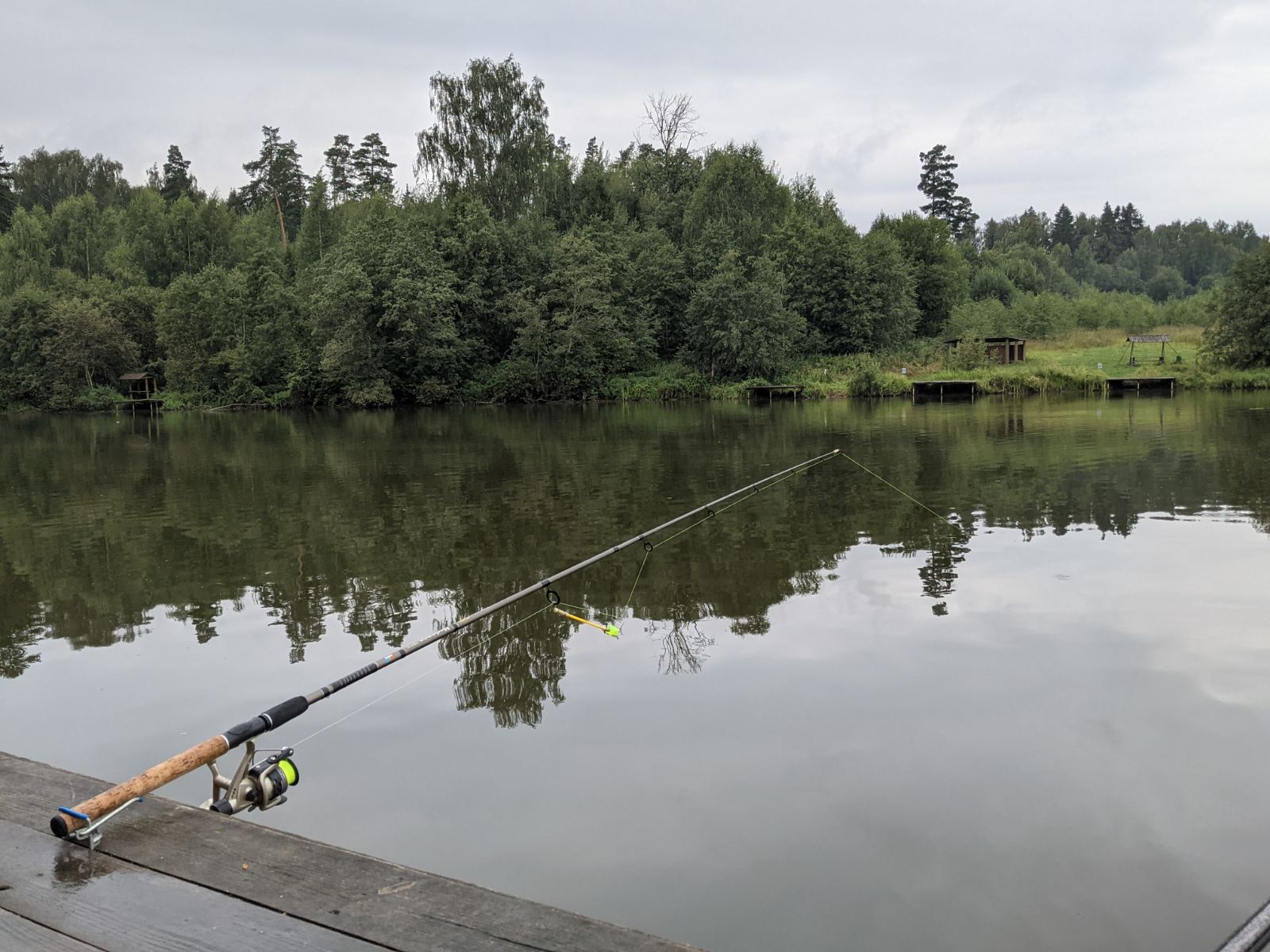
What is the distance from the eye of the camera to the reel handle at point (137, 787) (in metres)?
3.56

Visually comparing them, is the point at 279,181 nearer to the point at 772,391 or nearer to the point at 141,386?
the point at 141,386

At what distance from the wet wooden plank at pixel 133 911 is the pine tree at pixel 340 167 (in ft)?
275

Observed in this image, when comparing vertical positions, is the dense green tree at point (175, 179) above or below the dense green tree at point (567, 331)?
above

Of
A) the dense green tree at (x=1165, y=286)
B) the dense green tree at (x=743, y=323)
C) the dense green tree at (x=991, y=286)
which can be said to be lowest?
the dense green tree at (x=743, y=323)

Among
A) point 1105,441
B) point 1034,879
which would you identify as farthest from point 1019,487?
point 1034,879

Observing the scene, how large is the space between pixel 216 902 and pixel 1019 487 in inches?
621

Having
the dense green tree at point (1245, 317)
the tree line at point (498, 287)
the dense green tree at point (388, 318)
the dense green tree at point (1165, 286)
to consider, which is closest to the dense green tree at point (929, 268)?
the tree line at point (498, 287)

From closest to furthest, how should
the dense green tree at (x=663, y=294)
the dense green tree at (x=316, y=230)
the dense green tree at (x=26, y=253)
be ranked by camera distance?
the dense green tree at (x=663, y=294) < the dense green tree at (x=316, y=230) < the dense green tree at (x=26, y=253)

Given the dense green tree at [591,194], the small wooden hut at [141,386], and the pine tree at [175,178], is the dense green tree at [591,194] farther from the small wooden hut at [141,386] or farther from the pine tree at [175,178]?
the pine tree at [175,178]

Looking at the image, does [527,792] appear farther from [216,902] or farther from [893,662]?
[893,662]

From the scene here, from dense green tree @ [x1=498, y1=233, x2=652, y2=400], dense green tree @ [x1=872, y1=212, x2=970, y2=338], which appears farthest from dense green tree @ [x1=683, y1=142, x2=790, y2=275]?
dense green tree @ [x1=872, y1=212, x2=970, y2=338]

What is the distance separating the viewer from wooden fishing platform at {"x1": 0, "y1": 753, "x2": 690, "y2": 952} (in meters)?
2.98

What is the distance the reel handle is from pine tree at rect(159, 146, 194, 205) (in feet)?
309

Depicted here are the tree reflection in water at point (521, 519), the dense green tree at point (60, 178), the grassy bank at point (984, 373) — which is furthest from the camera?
the dense green tree at point (60, 178)
